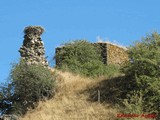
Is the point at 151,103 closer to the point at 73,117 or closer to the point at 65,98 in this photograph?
the point at 73,117

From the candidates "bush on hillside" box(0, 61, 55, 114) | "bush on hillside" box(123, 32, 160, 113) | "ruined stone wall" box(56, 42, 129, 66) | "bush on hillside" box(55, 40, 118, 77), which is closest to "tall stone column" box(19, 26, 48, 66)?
"bush on hillside" box(0, 61, 55, 114)

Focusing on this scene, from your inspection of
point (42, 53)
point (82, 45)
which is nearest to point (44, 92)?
point (42, 53)

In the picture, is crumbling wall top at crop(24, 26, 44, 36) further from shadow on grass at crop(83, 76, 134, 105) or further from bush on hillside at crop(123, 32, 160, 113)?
bush on hillside at crop(123, 32, 160, 113)

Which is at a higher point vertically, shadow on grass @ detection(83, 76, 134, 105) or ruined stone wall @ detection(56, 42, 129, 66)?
ruined stone wall @ detection(56, 42, 129, 66)

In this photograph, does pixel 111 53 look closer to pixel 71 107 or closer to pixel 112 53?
pixel 112 53

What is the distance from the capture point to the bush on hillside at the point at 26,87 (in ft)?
94.3

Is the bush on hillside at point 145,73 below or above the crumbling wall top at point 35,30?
below

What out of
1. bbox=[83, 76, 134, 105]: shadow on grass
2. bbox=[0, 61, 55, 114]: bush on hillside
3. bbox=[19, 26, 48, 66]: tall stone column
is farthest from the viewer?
bbox=[19, 26, 48, 66]: tall stone column

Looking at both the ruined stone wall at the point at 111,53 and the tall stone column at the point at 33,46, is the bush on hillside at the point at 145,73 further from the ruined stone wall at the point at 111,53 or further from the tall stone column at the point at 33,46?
the ruined stone wall at the point at 111,53

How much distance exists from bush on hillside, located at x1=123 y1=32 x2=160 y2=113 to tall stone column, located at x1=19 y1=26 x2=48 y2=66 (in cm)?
575

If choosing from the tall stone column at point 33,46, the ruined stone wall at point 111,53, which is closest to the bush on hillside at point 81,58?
the ruined stone wall at point 111,53

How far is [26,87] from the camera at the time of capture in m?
28.9

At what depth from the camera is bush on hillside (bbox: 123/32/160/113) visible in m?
24.6

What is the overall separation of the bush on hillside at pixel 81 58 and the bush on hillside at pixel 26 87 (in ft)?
17.8
